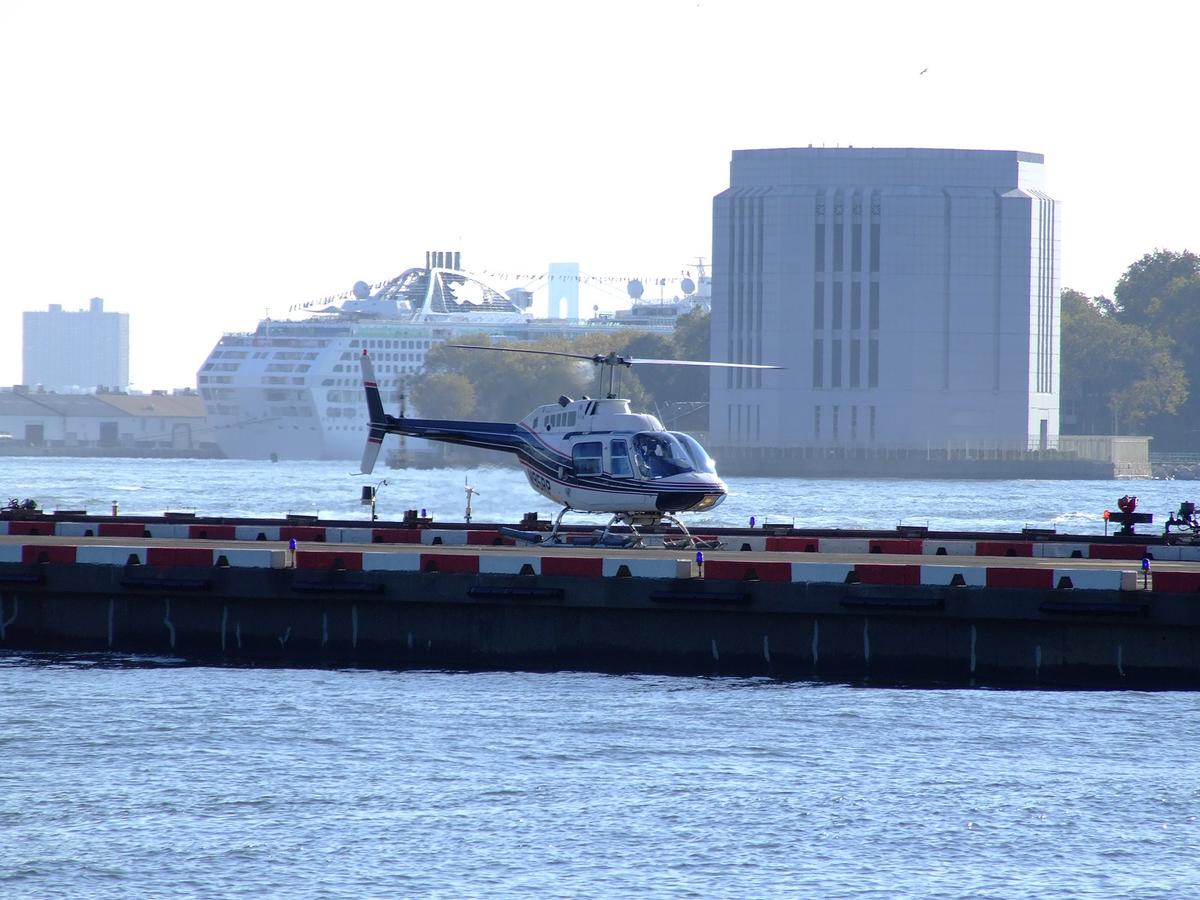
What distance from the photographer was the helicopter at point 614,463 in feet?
118

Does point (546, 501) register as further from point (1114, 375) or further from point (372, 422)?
point (1114, 375)

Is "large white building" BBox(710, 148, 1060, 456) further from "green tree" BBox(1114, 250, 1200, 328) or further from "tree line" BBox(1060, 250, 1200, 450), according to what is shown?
"green tree" BBox(1114, 250, 1200, 328)

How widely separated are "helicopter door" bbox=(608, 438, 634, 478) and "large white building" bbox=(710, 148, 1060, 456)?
112737mm

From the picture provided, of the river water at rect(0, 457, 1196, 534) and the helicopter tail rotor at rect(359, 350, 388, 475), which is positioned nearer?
the helicopter tail rotor at rect(359, 350, 388, 475)

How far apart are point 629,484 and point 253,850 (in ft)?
56.5

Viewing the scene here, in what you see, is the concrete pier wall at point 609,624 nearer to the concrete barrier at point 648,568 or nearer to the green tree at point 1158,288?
the concrete barrier at point 648,568

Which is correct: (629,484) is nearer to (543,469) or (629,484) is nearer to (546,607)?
(543,469)

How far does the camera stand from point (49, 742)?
24734 mm

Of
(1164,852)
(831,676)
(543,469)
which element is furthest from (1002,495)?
(1164,852)

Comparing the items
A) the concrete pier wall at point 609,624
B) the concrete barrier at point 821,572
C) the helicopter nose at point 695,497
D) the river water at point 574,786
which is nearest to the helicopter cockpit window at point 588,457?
the helicopter nose at point 695,497

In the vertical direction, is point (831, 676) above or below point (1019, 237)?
below

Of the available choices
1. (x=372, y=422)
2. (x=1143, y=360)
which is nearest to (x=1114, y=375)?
(x=1143, y=360)

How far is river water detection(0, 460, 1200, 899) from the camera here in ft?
62.3

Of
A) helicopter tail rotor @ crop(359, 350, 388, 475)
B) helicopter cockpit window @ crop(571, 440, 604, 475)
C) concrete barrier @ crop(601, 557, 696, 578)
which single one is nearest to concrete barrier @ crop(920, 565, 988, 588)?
concrete barrier @ crop(601, 557, 696, 578)
